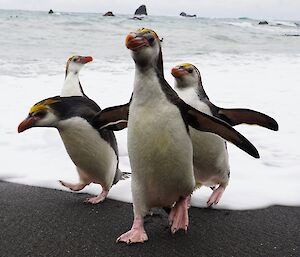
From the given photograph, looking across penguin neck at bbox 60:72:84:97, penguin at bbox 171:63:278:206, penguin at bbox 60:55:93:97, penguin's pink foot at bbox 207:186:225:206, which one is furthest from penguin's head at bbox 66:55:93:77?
penguin's pink foot at bbox 207:186:225:206

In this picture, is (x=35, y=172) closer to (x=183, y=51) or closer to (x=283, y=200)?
(x=283, y=200)

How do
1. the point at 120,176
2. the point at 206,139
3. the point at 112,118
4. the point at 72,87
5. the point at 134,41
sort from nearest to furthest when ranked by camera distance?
the point at 134,41, the point at 112,118, the point at 206,139, the point at 120,176, the point at 72,87

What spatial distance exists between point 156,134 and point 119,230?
610 mm

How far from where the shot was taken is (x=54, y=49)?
44.4 feet

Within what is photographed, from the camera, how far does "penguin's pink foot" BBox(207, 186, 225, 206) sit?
2723 millimetres

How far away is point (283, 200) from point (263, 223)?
43cm

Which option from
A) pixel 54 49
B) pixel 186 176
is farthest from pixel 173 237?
pixel 54 49

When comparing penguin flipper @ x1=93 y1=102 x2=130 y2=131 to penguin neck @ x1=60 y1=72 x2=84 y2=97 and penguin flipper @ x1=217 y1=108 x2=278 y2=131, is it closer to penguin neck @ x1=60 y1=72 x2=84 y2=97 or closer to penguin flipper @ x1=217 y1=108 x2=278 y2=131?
penguin flipper @ x1=217 y1=108 x2=278 y2=131

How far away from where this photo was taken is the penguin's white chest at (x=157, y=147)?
2.11 metres

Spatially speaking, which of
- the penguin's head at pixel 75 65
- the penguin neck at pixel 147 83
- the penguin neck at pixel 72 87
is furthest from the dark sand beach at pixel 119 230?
the penguin's head at pixel 75 65

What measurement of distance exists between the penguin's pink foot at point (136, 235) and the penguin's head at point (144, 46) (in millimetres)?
783

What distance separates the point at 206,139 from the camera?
102 inches

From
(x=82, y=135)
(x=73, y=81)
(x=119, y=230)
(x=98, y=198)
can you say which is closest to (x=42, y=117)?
(x=82, y=135)

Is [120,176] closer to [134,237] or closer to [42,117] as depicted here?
[42,117]
